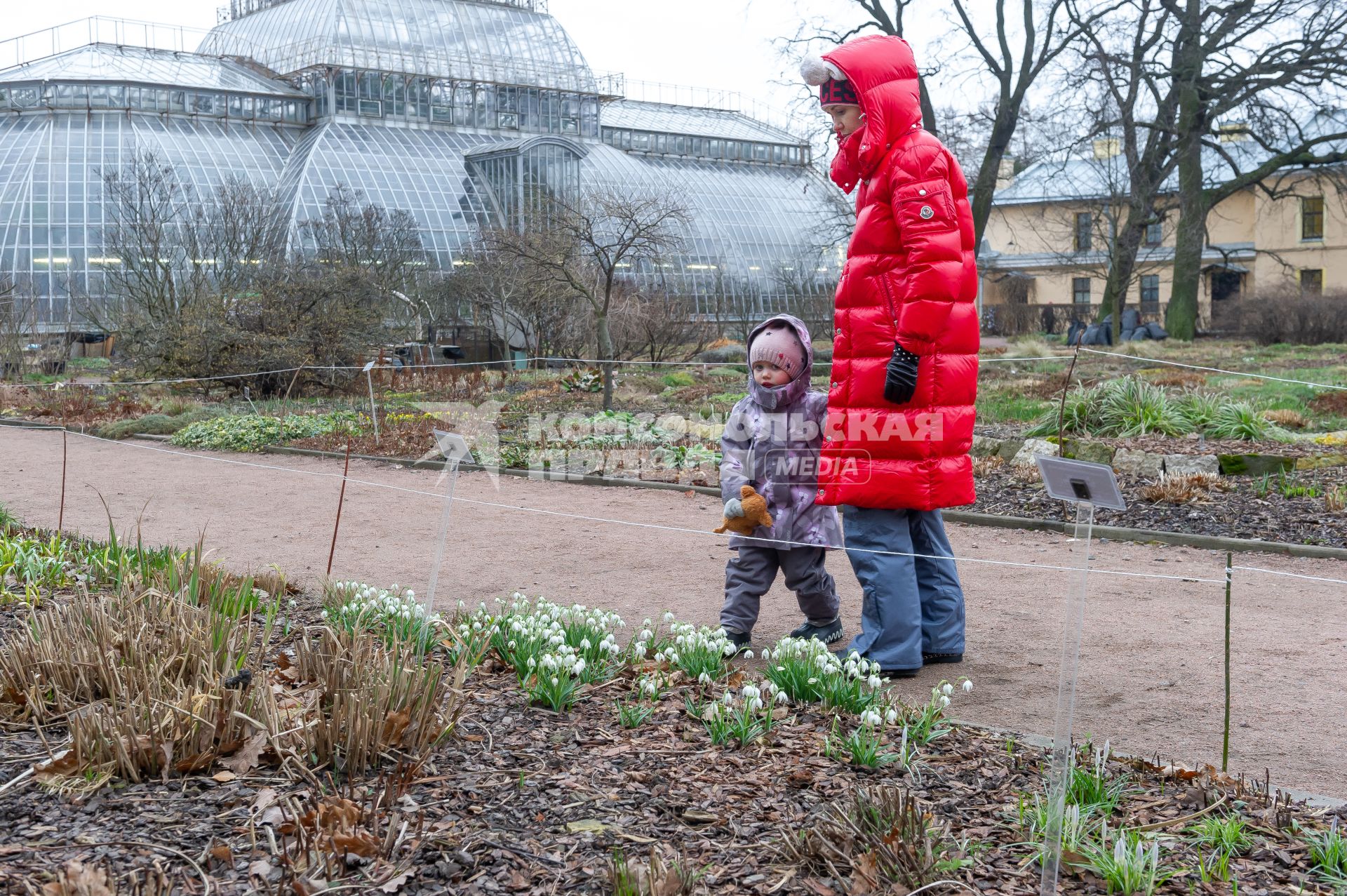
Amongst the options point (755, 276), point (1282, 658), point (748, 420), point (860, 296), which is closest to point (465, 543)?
point (748, 420)

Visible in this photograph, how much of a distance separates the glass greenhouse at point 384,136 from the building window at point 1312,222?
702 inches

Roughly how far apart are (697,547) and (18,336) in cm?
2159

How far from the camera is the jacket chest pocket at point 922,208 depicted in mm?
4477

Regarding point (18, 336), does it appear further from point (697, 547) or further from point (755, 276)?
point (755, 276)

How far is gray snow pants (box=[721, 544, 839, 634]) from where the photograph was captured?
5027mm

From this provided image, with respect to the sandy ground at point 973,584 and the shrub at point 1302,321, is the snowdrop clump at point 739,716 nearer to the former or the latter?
the sandy ground at point 973,584

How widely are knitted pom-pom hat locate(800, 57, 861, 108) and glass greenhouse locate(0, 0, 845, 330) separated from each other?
31.8m

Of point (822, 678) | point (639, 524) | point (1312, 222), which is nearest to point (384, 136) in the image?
point (1312, 222)

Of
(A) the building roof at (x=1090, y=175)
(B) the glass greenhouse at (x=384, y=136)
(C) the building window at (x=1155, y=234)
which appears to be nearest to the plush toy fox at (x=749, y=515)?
(B) the glass greenhouse at (x=384, y=136)

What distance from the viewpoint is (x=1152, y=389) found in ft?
39.1

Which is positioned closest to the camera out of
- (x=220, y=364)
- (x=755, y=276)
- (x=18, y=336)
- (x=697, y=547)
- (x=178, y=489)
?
(x=697, y=547)

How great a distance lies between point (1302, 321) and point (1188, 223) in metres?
3.38

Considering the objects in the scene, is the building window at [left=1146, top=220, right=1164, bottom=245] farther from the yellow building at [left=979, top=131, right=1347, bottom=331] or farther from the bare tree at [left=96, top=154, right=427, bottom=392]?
the bare tree at [left=96, top=154, right=427, bottom=392]

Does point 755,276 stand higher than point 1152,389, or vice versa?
point 755,276
